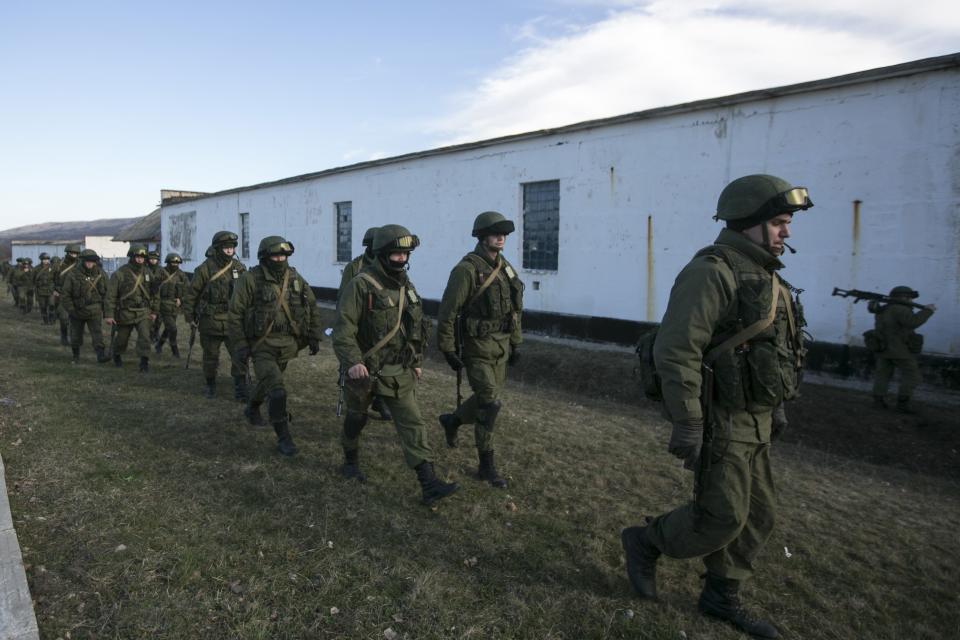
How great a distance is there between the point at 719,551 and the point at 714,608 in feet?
1.01

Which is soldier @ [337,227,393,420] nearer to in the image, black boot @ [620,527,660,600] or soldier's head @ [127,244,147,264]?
black boot @ [620,527,660,600]

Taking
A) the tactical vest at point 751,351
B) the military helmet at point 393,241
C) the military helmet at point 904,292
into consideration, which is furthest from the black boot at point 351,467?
the military helmet at point 904,292

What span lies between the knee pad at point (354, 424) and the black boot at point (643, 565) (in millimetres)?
2341

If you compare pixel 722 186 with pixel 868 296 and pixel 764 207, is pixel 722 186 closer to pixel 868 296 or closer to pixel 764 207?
pixel 868 296

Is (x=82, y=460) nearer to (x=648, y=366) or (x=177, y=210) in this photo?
(x=648, y=366)

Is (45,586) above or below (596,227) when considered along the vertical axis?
below

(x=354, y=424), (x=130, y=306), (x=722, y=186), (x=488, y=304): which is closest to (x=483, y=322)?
(x=488, y=304)

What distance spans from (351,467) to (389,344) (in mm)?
1171

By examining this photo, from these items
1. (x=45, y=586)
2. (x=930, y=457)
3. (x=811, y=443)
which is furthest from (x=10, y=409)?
(x=930, y=457)

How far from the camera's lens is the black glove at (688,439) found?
108 inches

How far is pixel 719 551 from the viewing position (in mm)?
3074

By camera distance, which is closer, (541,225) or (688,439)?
(688,439)

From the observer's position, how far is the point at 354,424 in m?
4.82

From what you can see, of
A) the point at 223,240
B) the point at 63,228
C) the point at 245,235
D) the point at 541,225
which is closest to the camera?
the point at 223,240
